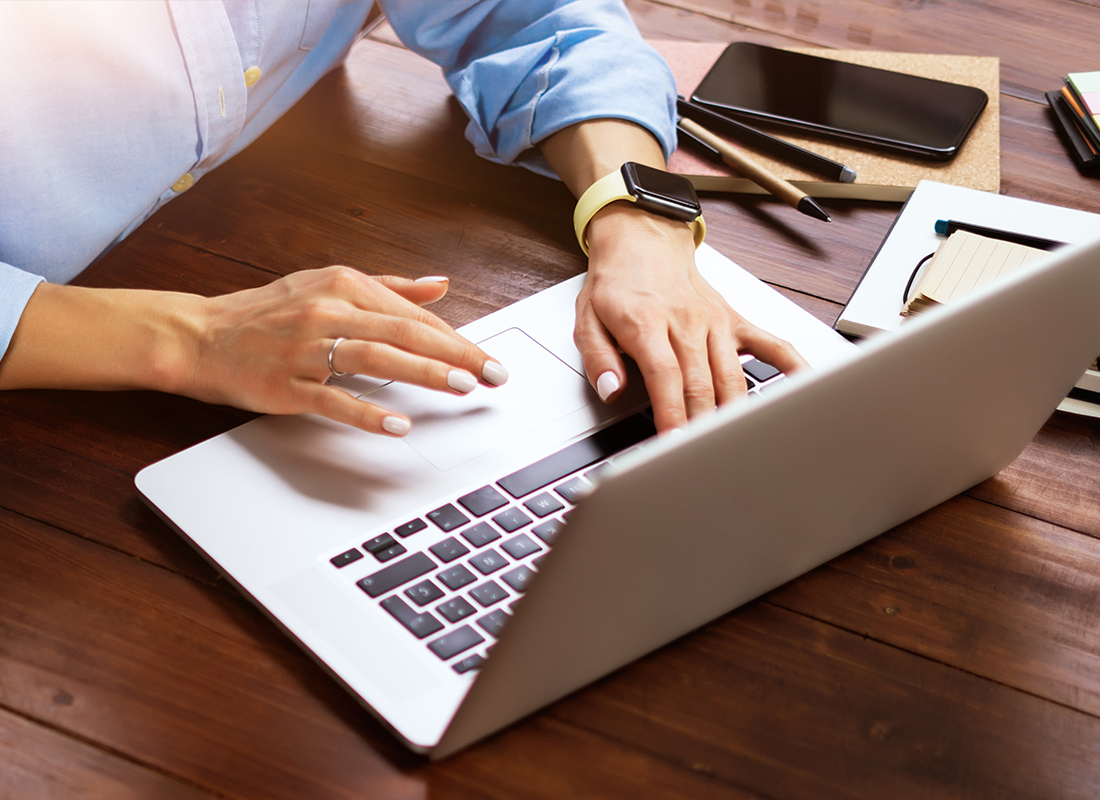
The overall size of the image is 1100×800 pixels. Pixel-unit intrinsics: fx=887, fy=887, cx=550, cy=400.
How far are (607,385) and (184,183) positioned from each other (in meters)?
0.46

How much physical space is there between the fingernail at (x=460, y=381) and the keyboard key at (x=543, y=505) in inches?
3.9

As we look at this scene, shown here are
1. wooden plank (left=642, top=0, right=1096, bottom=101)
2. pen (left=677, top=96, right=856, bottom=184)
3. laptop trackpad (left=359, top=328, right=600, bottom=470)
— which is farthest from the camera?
wooden plank (left=642, top=0, right=1096, bottom=101)

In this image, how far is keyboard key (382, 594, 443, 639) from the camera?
47 cm

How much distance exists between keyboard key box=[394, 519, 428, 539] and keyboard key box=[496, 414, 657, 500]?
0.06 m

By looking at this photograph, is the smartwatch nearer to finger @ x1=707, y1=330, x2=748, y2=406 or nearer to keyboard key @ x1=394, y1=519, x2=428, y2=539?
finger @ x1=707, y1=330, x2=748, y2=406

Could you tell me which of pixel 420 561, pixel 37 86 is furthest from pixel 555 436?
pixel 37 86

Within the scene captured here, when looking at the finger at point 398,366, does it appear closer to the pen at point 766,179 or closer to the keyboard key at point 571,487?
the keyboard key at point 571,487

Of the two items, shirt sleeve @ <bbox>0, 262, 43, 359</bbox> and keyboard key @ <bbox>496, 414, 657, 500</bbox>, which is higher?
keyboard key @ <bbox>496, 414, 657, 500</bbox>

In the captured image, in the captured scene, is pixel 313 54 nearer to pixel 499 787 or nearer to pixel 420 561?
pixel 420 561

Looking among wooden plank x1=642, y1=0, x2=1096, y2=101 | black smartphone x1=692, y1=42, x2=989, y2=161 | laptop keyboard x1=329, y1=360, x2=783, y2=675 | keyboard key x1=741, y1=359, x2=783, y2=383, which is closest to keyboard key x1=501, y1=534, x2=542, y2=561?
laptop keyboard x1=329, y1=360, x2=783, y2=675

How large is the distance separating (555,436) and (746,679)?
0.20 metres

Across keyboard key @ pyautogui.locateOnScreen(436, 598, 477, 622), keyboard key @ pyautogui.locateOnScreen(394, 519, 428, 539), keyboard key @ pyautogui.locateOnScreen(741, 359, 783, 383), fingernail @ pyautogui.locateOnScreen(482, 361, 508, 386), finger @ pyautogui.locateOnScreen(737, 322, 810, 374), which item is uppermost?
finger @ pyautogui.locateOnScreen(737, 322, 810, 374)

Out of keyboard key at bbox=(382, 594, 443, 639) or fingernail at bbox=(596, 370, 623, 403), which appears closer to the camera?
keyboard key at bbox=(382, 594, 443, 639)

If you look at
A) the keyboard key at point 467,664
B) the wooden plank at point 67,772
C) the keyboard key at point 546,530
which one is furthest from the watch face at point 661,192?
the wooden plank at point 67,772
